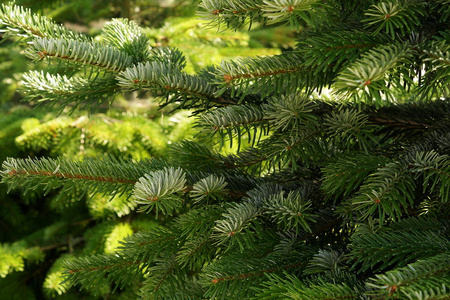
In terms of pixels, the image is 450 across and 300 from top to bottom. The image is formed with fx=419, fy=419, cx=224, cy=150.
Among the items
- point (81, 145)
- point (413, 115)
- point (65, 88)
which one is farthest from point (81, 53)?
point (81, 145)

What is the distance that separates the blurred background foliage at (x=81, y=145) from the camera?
1582 mm

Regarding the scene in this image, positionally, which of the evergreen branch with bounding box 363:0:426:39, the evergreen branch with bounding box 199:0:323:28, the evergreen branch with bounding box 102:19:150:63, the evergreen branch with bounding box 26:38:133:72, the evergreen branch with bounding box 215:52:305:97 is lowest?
the evergreen branch with bounding box 26:38:133:72

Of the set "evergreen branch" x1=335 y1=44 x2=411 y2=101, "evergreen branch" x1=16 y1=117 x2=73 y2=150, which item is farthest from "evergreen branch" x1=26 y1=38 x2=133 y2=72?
"evergreen branch" x1=16 y1=117 x2=73 y2=150

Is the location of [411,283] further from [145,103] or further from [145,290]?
[145,103]

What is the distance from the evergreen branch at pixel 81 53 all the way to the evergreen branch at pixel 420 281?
0.49 meters

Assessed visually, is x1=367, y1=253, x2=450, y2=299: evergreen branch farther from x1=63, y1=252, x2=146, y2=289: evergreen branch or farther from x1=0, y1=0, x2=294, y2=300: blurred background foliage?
x1=0, y1=0, x2=294, y2=300: blurred background foliage

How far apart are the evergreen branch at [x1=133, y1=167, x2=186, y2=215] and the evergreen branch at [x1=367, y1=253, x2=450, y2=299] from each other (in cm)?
27

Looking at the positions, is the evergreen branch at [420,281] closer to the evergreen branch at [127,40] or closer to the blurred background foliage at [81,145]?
the evergreen branch at [127,40]

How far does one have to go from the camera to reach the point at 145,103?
248 centimetres

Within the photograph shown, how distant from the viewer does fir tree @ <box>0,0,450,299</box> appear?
50 cm

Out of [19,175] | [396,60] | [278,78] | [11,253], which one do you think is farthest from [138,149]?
[396,60]

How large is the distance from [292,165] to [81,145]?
1223 mm

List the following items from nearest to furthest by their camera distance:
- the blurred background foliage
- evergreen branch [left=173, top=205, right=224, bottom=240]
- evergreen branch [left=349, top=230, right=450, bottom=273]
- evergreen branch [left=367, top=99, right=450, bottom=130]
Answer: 1. evergreen branch [left=349, top=230, right=450, bottom=273]
2. evergreen branch [left=173, top=205, right=224, bottom=240]
3. evergreen branch [left=367, top=99, right=450, bottom=130]
4. the blurred background foliage

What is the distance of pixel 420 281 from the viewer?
41 cm
